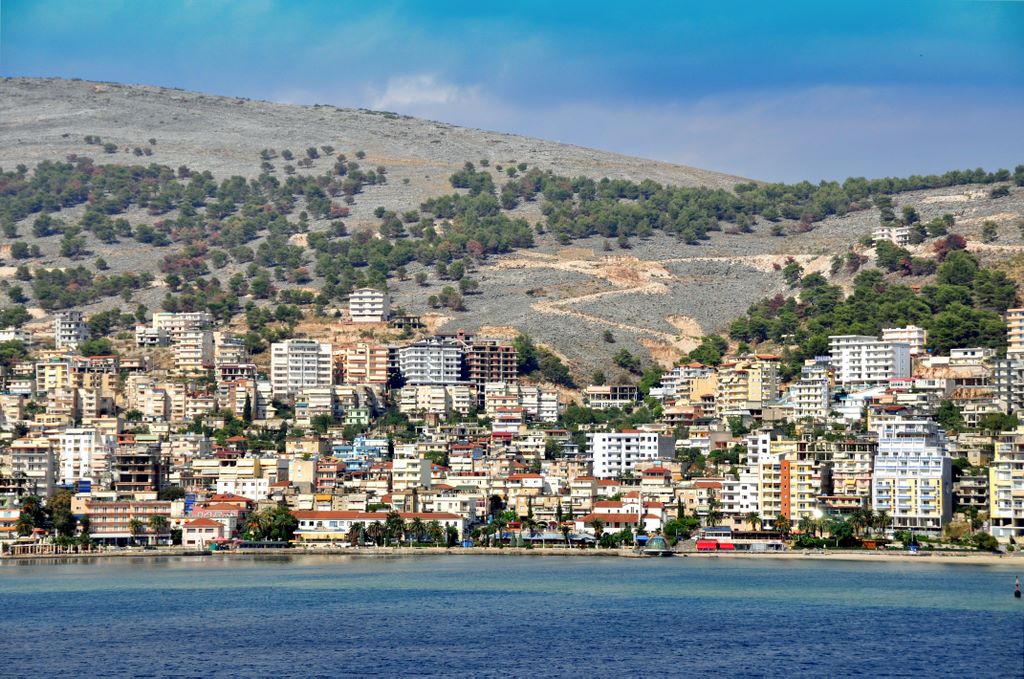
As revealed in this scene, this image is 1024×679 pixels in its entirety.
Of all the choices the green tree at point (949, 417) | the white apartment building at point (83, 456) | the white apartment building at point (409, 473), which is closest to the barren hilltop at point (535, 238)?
the white apartment building at point (409, 473)

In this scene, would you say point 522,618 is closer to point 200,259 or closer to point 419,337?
point 419,337

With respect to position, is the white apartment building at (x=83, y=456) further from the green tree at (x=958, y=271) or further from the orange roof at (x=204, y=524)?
the green tree at (x=958, y=271)

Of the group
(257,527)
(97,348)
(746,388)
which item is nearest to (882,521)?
(257,527)

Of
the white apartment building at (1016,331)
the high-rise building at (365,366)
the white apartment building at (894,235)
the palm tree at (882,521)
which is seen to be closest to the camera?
the palm tree at (882,521)

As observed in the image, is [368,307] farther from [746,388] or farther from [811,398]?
[811,398]

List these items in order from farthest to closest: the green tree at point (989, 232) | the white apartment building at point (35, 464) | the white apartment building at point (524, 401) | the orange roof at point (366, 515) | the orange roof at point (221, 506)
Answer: the green tree at point (989, 232)
the white apartment building at point (524, 401)
the white apartment building at point (35, 464)
the orange roof at point (221, 506)
the orange roof at point (366, 515)

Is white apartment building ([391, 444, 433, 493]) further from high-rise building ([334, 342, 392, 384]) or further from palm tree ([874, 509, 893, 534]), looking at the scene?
palm tree ([874, 509, 893, 534])

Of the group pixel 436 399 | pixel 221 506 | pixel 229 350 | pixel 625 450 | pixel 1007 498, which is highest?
pixel 229 350
